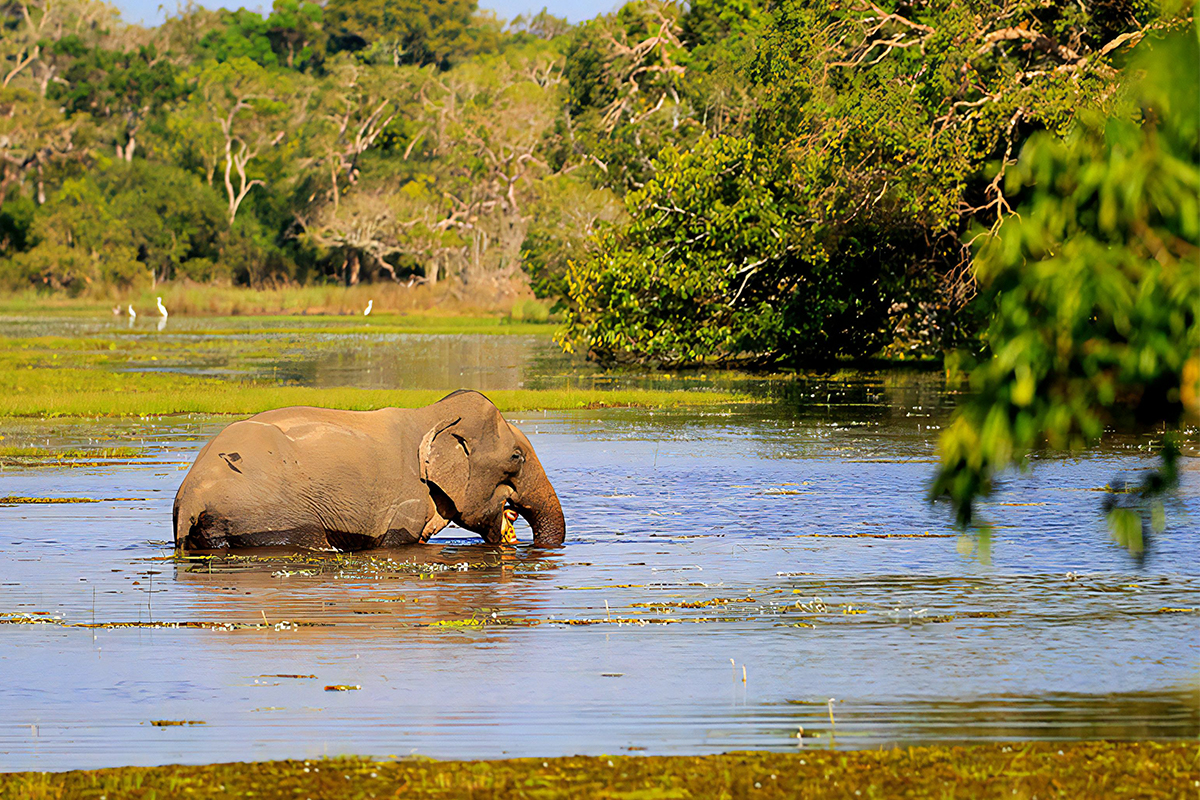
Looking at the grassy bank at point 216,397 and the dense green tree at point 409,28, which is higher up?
the dense green tree at point 409,28

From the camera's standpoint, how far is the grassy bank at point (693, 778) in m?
6.04

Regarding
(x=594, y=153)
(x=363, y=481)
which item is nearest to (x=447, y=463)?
(x=363, y=481)

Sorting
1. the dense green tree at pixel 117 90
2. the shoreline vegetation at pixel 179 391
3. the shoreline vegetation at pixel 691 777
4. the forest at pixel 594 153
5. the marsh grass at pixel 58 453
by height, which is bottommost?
the marsh grass at pixel 58 453

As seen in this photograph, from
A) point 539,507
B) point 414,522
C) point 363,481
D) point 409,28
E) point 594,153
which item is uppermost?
point 409,28

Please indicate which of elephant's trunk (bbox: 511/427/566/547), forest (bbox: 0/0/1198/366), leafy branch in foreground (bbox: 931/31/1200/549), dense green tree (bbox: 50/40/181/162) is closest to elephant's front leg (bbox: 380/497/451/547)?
elephant's trunk (bbox: 511/427/566/547)

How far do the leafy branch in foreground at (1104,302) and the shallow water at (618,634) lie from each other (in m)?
2.50

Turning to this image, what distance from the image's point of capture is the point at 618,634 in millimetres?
9469

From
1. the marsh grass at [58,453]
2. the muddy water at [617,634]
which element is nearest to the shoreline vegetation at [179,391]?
the marsh grass at [58,453]

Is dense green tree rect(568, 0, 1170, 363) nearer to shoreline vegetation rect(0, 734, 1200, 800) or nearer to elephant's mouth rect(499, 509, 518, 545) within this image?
elephant's mouth rect(499, 509, 518, 545)

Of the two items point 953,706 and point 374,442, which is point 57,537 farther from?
point 953,706

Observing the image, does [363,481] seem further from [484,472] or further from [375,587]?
[375,587]

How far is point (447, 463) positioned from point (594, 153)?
42.4m

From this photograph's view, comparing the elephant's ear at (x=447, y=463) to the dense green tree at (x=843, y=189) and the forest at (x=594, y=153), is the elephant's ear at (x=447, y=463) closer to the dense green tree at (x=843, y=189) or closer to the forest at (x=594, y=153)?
the forest at (x=594, y=153)

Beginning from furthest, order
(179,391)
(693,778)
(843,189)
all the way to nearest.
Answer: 1. (843,189)
2. (179,391)
3. (693,778)
